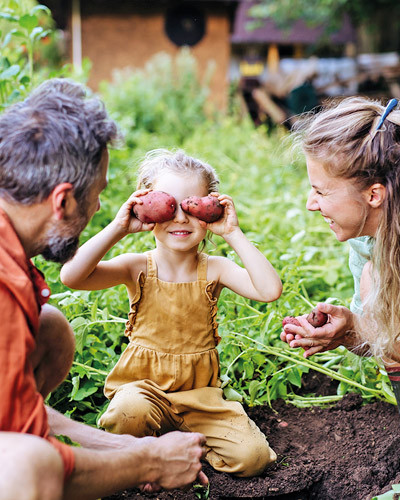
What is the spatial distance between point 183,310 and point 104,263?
1.13ft

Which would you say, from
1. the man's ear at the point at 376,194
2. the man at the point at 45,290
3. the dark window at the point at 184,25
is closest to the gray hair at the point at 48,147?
the man at the point at 45,290

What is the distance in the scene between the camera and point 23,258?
1596 mm

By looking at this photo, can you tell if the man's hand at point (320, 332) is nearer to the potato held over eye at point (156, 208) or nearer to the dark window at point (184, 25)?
the potato held over eye at point (156, 208)

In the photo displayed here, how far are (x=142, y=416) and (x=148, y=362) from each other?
225 millimetres

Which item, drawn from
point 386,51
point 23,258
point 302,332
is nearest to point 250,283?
point 302,332

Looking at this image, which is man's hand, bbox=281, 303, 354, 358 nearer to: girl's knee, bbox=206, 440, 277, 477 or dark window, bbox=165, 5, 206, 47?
girl's knee, bbox=206, 440, 277, 477

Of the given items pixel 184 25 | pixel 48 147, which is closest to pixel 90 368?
pixel 48 147

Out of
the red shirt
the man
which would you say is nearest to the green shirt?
the man

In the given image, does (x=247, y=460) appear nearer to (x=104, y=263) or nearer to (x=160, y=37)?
(x=104, y=263)

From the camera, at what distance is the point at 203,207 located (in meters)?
2.22

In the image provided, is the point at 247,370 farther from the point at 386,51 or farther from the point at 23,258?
the point at 386,51

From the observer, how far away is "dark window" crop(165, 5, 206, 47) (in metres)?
12.4

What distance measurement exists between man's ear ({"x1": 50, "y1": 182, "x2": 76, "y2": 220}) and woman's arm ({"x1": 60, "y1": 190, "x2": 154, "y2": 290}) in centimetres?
50

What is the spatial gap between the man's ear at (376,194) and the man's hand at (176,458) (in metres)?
0.99
